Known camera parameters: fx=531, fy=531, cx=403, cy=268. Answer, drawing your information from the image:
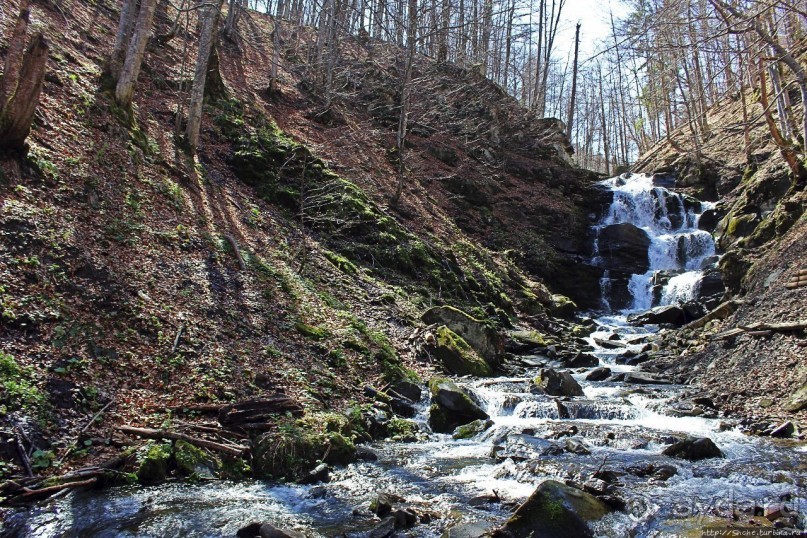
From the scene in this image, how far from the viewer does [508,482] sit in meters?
6.41

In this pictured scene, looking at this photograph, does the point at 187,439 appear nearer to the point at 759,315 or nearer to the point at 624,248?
the point at 759,315

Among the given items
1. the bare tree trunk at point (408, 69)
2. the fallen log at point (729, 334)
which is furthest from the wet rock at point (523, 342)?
the bare tree trunk at point (408, 69)

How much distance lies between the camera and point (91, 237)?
8.42 meters

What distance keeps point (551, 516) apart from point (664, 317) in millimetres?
15352

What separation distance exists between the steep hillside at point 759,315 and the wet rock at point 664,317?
8.28 feet

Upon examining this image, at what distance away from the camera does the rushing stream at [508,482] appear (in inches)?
200

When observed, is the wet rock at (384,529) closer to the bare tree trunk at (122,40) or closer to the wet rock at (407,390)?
the wet rock at (407,390)

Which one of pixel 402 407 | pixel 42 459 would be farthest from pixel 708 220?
pixel 42 459

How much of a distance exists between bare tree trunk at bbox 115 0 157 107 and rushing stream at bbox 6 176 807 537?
993 cm

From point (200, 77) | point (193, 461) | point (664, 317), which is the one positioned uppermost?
point (200, 77)

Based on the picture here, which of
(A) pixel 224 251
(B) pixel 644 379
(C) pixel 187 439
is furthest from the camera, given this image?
(B) pixel 644 379

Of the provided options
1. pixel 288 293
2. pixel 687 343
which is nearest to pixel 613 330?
pixel 687 343

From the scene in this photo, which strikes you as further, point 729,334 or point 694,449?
point 729,334

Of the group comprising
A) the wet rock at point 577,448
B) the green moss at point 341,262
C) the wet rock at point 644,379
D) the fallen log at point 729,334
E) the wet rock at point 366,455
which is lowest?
the wet rock at point 366,455
